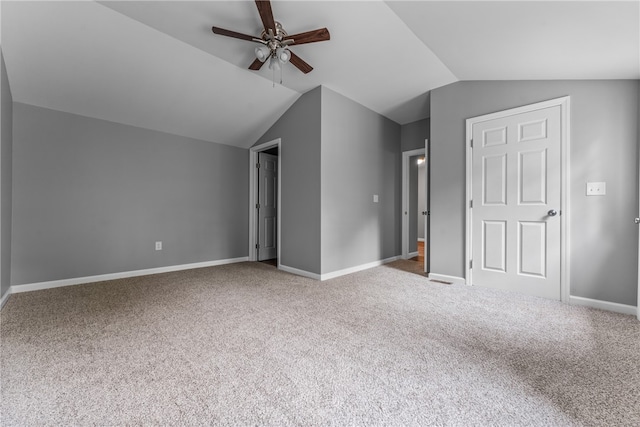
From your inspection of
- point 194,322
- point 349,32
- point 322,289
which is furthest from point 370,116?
point 194,322

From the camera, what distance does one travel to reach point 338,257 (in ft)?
12.1

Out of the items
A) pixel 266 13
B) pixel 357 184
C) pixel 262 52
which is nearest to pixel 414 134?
pixel 357 184

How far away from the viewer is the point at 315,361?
5.11ft

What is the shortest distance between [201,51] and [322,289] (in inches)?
115

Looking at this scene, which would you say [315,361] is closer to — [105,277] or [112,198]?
[105,277]

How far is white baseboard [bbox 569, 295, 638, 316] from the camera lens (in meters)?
2.33

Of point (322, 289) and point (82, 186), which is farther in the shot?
point (82, 186)

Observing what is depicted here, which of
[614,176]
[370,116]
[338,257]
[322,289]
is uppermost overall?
[370,116]

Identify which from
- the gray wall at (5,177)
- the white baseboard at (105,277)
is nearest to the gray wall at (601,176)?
the white baseboard at (105,277)

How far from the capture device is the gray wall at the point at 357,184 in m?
3.58

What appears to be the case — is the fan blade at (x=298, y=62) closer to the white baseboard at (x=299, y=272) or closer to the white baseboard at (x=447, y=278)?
the white baseboard at (x=299, y=272)

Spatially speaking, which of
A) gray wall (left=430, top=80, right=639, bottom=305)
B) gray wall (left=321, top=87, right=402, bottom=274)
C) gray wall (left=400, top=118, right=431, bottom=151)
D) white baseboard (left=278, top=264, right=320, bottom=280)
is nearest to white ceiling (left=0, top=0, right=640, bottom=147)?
gray wall (left=430, top=80, right=639, bottom=305)

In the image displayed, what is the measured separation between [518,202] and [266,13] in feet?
9.90

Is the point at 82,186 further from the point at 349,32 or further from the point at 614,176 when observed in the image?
the point at 614,176
